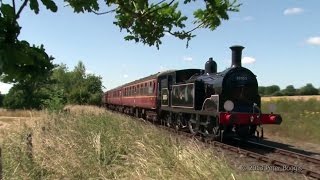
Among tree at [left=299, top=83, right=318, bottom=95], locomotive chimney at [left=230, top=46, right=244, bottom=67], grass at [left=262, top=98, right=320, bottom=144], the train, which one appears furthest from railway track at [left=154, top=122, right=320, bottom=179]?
tree at [left=299, top=83, right=318, bottom=95]

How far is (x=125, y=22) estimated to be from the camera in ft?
14.2

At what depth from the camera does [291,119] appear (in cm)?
2620

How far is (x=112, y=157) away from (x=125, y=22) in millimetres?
5840

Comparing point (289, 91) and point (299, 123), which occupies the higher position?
point (289, 91)

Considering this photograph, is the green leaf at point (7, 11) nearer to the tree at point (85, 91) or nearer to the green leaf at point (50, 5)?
the green leaf at point (50, 5)

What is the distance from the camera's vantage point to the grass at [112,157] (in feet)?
24.0

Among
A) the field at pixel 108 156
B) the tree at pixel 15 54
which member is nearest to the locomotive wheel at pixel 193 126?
the field at pixel 108 156

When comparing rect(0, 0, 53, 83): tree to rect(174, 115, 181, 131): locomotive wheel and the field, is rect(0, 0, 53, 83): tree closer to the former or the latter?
the field

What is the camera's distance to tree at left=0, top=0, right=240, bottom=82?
104 inches

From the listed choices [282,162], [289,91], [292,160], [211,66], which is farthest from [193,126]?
[289,91]

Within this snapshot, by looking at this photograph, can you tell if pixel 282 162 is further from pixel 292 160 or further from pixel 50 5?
pixel 50 5

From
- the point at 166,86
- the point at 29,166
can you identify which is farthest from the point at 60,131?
the point at 166,86

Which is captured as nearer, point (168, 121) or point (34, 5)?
point (34, 5)

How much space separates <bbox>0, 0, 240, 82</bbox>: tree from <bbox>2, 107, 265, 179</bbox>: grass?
2.95 meters
